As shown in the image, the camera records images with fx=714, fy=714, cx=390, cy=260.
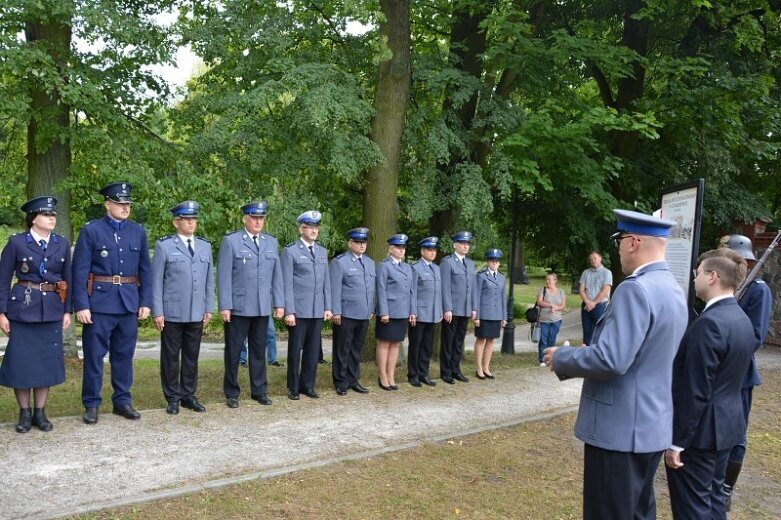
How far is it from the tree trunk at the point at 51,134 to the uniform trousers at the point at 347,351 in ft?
15.9

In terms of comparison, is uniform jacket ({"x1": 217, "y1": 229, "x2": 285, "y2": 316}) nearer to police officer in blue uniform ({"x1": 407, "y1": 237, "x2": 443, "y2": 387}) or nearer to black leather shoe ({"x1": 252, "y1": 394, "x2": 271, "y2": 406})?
black leather shoe ({"x1": 252, "y1": 394, "x2": 271, "y2": 406})

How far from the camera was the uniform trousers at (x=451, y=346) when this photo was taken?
998 centimetres

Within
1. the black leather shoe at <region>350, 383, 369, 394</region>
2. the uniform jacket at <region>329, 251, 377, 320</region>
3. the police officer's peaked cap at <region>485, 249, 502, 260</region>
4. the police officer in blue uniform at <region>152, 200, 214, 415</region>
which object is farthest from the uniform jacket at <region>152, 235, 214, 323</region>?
the police officer's peaked cap at <region>485, 249, 502, 260</region>

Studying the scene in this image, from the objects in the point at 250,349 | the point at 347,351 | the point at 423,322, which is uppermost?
the point at 423,322

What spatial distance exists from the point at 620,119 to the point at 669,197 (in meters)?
6.02

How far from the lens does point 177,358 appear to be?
7.33 meters

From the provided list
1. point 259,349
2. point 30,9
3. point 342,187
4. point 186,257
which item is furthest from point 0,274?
point 342,187

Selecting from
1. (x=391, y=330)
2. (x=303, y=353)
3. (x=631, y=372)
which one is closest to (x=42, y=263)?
(x=303, y=353)

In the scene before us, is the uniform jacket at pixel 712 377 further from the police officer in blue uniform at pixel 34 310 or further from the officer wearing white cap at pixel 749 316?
the police officer in blue uniform at pixel 34 310

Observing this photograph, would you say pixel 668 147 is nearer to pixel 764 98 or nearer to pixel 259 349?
pixel 764 98

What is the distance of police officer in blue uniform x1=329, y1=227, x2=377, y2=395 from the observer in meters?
8.78

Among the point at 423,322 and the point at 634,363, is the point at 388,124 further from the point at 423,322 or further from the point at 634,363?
the point at 634,363

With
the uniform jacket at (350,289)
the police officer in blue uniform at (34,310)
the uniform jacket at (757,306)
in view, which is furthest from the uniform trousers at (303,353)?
the uniform jacket at (757,306)

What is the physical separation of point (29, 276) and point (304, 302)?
3.08 m
